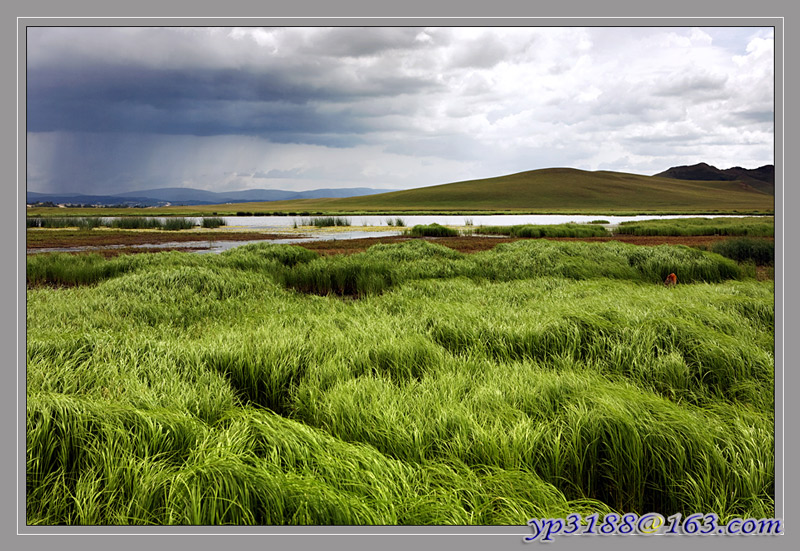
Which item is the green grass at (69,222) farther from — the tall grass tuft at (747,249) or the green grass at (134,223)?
the tall grass tuft at (747,249)

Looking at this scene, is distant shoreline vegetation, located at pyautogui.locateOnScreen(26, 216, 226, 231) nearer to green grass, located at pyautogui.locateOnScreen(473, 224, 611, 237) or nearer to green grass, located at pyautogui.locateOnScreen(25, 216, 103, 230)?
green grass, located at pyautogui.locateOnScreen(25, 216, 103, 230)

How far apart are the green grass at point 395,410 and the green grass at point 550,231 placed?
28.4 feet

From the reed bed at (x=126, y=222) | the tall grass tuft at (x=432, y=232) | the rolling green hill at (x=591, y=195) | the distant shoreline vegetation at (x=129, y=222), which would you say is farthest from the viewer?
the tall grass tuft at (x=432, y=232)

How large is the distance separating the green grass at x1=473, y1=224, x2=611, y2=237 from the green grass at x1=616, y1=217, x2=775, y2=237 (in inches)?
32.6

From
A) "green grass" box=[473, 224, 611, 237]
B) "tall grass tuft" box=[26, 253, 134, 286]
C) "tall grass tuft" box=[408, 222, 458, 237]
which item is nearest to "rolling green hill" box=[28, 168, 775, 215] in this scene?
"tall grass tuft" box=[26, 253, 134, 286]

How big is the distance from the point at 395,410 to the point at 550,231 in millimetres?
15569

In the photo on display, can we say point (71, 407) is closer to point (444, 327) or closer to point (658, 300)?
point (444, 327)

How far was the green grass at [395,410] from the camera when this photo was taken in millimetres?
2297

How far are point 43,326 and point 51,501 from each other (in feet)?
12.2

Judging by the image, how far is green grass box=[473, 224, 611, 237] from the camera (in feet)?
49.9

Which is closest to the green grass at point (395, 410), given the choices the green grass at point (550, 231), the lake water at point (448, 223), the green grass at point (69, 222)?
the green grass at point (69, 222)

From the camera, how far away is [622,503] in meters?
2.63

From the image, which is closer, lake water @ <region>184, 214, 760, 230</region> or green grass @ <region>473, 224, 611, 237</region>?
green grass @ <region>473, 224, 611, 237</region>
